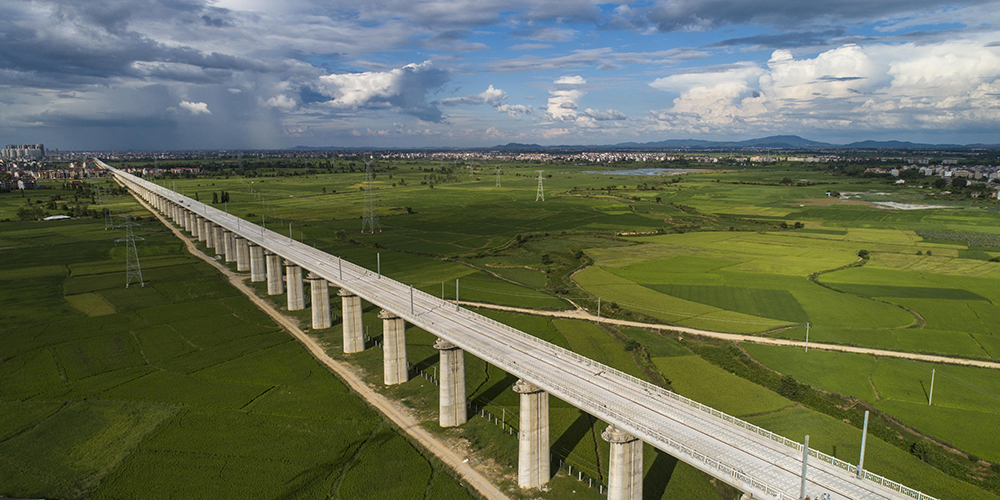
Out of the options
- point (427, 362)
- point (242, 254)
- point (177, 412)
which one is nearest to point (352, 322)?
point (427, 362)

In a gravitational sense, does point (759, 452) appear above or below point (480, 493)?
above

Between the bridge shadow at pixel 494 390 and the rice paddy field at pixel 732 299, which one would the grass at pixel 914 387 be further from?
the bridge shadow at pixel 494 390

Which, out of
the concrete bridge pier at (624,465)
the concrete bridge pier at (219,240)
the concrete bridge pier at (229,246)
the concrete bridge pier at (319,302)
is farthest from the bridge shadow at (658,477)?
the concrete bridge pier at (219,240)

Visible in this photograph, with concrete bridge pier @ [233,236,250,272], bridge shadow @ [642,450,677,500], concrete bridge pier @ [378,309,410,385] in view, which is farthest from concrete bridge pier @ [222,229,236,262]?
bridge shadow @ [642,450,677,500]

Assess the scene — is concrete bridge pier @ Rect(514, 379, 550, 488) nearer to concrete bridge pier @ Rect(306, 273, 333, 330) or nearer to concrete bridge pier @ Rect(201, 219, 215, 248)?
concrete bridge pier @ Rect(306, 273, 333, 330)

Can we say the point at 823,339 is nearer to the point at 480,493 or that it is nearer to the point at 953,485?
the point at 953,485

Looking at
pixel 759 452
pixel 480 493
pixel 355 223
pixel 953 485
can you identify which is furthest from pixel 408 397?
pixel 355 223
